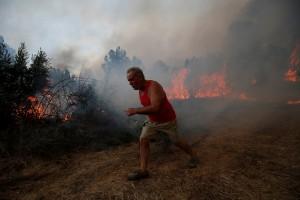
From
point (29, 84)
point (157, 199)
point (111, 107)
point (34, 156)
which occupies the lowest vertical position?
point (157, 199)

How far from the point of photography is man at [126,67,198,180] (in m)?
4.05

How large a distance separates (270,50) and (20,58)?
56.4 ft

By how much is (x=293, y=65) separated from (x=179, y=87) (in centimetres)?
833

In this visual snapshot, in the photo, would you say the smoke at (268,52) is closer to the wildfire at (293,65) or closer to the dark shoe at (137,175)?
the wildfire at (293,65)

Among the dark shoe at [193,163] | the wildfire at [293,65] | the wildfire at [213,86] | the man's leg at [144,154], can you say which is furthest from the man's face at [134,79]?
the wildfire at [293,65]

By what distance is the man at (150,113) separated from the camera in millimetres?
4051

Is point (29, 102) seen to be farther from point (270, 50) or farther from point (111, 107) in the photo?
point (270, 50)

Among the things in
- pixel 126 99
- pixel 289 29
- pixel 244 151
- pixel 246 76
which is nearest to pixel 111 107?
pixel 126 99

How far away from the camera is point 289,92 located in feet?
55.3

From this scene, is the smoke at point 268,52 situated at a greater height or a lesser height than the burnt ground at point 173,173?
greater

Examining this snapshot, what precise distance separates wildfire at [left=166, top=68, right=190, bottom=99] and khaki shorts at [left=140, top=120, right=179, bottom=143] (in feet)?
49.2

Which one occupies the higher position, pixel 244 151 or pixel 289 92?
pixel 289 92

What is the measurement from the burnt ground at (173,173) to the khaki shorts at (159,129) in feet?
2.25

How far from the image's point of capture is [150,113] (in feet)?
13.0
